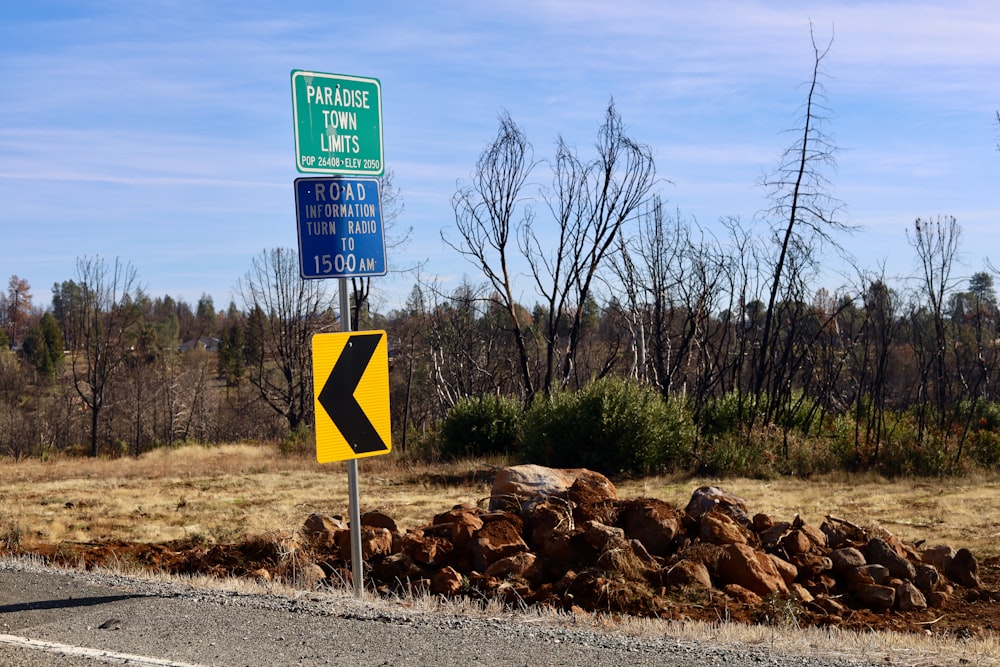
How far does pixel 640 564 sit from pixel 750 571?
950 millimetres

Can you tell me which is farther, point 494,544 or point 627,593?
point 494,544

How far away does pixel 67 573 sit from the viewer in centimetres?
768

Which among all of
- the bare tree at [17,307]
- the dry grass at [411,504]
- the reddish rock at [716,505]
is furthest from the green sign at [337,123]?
the bare tree at [17,307]

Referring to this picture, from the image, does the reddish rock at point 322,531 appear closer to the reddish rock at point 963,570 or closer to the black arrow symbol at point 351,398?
the black arrow symbol at point 351,398

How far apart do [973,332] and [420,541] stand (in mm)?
44760

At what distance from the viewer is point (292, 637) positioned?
5.54m

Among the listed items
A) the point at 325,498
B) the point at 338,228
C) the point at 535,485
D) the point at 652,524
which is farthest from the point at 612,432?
the point at 338,228

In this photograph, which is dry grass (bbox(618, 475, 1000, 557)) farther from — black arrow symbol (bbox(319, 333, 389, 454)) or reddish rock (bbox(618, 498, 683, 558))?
black arrow symbol (bbox(319, 333, 389, 454))

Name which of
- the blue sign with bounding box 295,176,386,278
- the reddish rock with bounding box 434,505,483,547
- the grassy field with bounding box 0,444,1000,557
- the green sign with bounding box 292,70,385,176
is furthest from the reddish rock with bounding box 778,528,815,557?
the green sign with bounding box 292,70,385,176

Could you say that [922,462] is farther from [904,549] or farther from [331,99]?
[331,99]

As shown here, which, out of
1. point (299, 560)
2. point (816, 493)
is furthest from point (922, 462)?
point (299, 560)

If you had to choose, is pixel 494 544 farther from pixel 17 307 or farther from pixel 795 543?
pixel 17 307

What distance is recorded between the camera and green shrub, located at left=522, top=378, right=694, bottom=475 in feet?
64.0

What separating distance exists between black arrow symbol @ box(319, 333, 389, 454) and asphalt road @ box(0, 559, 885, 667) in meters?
1.10
